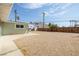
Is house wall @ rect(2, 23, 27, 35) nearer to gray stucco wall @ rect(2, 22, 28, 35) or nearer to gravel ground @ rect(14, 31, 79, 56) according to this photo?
gray stucco wall @ rect(2, 22, 28, 35)

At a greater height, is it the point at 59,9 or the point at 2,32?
the point at 59,9

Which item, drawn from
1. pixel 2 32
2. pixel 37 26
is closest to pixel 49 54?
pixel 37 26

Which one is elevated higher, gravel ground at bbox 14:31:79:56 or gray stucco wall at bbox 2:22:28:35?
gray stucco wall at bbox 2:22:28:35

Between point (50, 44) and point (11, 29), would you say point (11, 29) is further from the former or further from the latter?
point (50, 44)

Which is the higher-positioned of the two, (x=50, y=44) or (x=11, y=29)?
(x=11, y=29)

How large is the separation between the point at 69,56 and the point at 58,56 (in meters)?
0.16

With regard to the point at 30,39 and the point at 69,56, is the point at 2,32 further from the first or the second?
the point at 69,56

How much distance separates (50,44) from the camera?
5047 millimetres

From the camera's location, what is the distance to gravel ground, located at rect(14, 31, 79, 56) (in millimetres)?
4992

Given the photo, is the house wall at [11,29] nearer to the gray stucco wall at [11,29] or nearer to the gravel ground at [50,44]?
the gray stucco wall at [11,29]

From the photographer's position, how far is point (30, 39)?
507 cm

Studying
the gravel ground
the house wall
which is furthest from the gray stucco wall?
the gravel ground

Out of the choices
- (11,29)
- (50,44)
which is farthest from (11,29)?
(50,44)

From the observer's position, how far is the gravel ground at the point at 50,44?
4.99m
